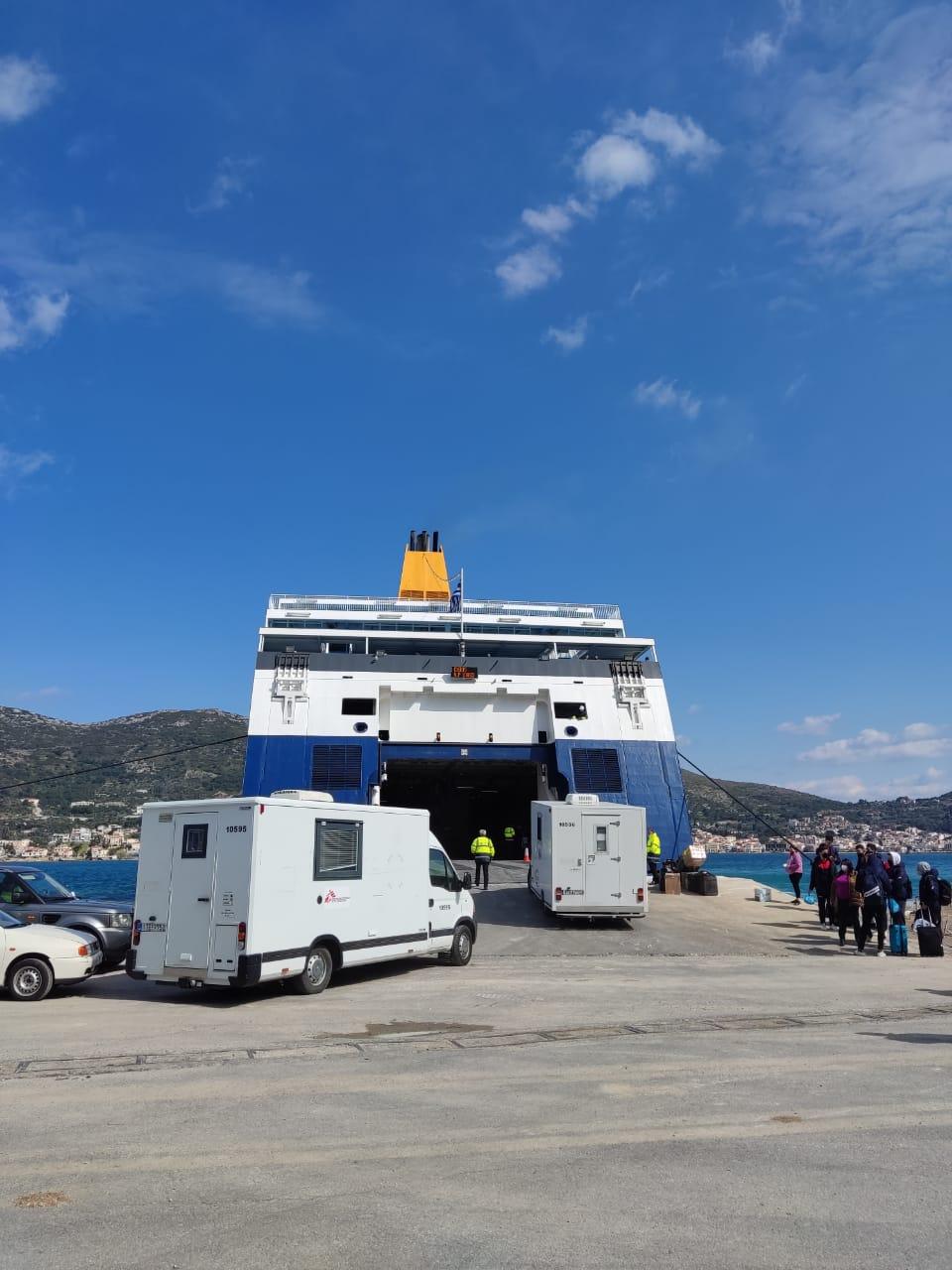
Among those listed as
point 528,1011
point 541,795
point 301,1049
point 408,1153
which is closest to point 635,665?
point 541,795

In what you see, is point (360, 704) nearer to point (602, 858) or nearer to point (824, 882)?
point (602, 858)

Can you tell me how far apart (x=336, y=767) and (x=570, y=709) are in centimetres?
720

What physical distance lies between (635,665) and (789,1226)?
24.1 m

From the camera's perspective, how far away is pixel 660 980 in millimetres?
12969

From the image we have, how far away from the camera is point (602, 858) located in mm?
17844

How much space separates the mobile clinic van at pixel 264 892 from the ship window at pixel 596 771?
1340 cm

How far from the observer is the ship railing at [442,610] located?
31.7m

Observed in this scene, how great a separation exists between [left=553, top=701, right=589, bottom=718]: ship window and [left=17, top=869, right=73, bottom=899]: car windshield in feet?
49.3

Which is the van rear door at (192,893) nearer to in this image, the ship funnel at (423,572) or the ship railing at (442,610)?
the ship railing at (442,610)

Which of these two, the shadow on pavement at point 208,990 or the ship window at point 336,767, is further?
the ship window at point 336,767

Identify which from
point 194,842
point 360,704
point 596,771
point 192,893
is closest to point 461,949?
point 192,893

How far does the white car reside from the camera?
36.9ft

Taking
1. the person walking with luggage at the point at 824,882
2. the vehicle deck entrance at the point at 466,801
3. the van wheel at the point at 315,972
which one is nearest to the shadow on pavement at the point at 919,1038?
the van wheel at the point at 315,972

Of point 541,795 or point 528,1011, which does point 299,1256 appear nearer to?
point 528,1011
